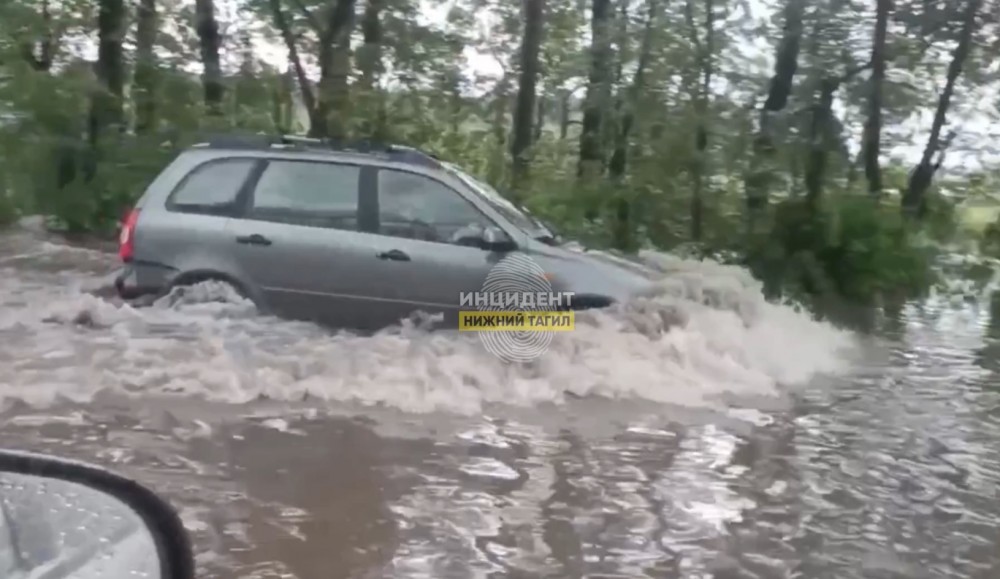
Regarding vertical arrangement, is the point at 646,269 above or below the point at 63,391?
above

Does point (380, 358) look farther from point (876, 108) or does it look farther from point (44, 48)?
point (876, 108)

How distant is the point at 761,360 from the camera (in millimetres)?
6676

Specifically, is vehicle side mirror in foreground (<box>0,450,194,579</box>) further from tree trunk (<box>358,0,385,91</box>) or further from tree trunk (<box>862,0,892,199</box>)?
tree trunk (<box>862,0,892,199</box>)

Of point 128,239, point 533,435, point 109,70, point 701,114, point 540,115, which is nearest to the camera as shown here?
point 533,435

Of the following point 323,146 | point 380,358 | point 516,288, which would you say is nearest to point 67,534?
point 380,358

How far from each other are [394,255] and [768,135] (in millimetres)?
4907

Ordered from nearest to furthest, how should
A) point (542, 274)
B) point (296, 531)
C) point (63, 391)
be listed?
point (296, 531) → point (63, 391) → point (542, 274)

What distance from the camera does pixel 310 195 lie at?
6.83 m

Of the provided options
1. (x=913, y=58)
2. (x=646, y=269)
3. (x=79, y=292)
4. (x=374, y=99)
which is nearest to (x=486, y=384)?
(x=646, y=269)

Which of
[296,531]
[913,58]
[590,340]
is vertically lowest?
[296,531]

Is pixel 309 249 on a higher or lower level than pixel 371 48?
lower

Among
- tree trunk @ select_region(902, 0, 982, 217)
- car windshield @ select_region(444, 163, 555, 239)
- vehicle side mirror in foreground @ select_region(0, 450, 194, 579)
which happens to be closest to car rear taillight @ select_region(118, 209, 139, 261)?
car windshield @ select_region(444, 163, 555, 239)

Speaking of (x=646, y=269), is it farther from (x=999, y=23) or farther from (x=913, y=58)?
(x=999, y=23)

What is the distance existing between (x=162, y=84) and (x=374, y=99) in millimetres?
1979
